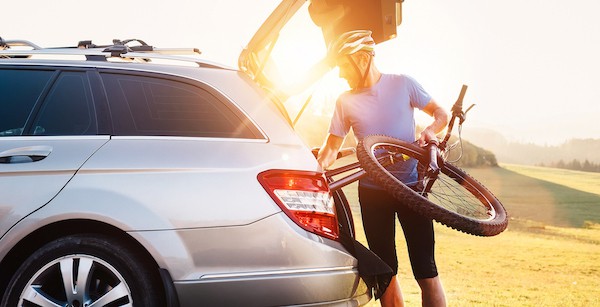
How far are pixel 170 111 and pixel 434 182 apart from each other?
2.11 metres

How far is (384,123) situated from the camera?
500 centimetres

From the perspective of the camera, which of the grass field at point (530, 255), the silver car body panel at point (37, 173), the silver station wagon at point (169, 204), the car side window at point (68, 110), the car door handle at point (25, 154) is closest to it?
the silver station wagon at point (169, 204)

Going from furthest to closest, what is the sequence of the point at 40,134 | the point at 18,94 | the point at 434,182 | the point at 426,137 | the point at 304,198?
1. the point at 434,182
2. the point at 426,137
3. the point at 18,94
4. the point at 40,134
5. the point at 304,198

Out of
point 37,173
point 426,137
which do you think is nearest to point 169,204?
point 37,173

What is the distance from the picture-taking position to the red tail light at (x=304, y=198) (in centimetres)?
358

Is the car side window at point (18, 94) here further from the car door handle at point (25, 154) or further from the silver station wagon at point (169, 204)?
the car door handle at point (25, 154)

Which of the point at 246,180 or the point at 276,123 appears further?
the point at 276,123

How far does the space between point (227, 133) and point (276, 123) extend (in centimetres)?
25

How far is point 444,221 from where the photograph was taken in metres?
4.37

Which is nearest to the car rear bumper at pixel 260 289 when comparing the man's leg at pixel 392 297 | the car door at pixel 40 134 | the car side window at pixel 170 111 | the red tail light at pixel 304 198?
the red tail light at pixel 304 198

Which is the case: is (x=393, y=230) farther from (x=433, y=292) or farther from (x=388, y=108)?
(x=388, y=108)

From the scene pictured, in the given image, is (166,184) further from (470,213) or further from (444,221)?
(470,213)

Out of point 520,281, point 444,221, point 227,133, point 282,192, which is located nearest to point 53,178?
point 227,133

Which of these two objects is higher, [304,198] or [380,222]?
[304,198]
